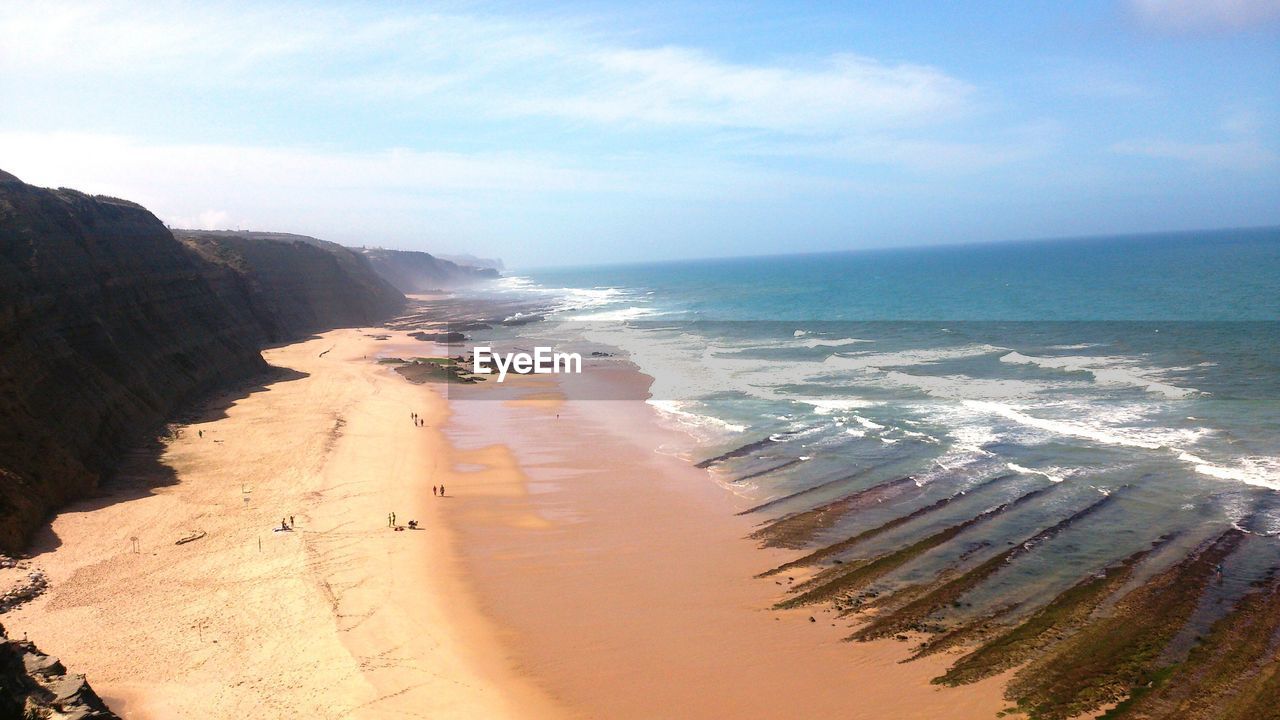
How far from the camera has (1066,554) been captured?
19.6 meters

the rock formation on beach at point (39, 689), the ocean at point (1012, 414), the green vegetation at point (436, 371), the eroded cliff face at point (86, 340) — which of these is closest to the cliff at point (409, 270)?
the ocean at point (1012, 414)

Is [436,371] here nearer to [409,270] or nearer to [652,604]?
[652,604]

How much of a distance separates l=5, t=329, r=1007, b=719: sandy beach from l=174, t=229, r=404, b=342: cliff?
124 feet

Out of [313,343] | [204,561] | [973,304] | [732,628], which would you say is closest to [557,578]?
[732,628]

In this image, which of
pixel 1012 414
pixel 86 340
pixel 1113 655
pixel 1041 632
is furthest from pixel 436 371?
pixel 1113 655

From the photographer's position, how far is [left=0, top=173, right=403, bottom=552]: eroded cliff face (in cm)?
2344

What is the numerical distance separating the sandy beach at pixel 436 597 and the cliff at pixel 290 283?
3784cm

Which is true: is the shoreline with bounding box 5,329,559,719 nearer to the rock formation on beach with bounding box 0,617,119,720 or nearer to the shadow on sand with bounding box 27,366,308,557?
the shadow on sand with bounding box 27,366,308,557

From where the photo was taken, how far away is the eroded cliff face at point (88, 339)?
2344cm

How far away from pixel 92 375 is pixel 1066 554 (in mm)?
35655

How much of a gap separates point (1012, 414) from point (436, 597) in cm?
2852

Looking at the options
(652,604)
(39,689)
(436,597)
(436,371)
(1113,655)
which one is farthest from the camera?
(436,371)

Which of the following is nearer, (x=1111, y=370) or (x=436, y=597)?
(x=436, y=597)

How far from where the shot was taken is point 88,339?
30.8 metres
